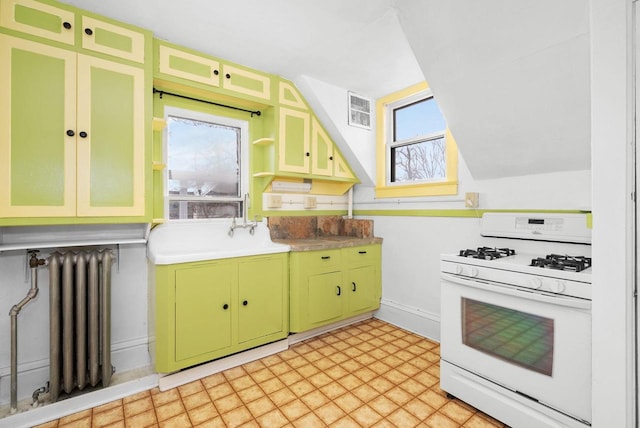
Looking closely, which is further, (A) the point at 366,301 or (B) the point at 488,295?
(A) the point at 366,301

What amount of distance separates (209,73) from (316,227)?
1.90 m

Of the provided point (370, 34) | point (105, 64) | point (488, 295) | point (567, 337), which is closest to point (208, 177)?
point (105, 64)

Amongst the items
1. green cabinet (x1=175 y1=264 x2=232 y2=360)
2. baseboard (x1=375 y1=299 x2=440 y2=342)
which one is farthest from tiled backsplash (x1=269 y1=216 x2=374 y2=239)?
green cabinet (x1=175 y1=264 x2=232 y2=360)

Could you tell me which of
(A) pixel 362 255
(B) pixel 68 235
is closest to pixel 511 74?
A: (A) pixel 362 255

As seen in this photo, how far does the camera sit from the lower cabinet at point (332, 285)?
2.81 m

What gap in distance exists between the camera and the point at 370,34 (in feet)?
7.47

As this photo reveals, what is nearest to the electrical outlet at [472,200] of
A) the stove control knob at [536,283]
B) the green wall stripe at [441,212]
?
the green wall stripe at [441,212]

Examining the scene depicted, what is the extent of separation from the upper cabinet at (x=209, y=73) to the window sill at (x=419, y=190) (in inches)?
62.1

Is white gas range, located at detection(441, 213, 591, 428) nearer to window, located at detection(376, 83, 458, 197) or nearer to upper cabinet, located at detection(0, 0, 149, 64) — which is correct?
window, located at detection(376, 83, 458, 197)

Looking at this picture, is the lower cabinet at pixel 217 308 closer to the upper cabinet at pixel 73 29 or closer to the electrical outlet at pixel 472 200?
the upper cabinet at pixel 73 29

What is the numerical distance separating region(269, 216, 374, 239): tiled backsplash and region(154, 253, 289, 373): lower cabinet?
60 cm

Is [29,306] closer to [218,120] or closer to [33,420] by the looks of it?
[33,420]

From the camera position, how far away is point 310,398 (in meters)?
2.05

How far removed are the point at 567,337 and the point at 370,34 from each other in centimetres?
224
